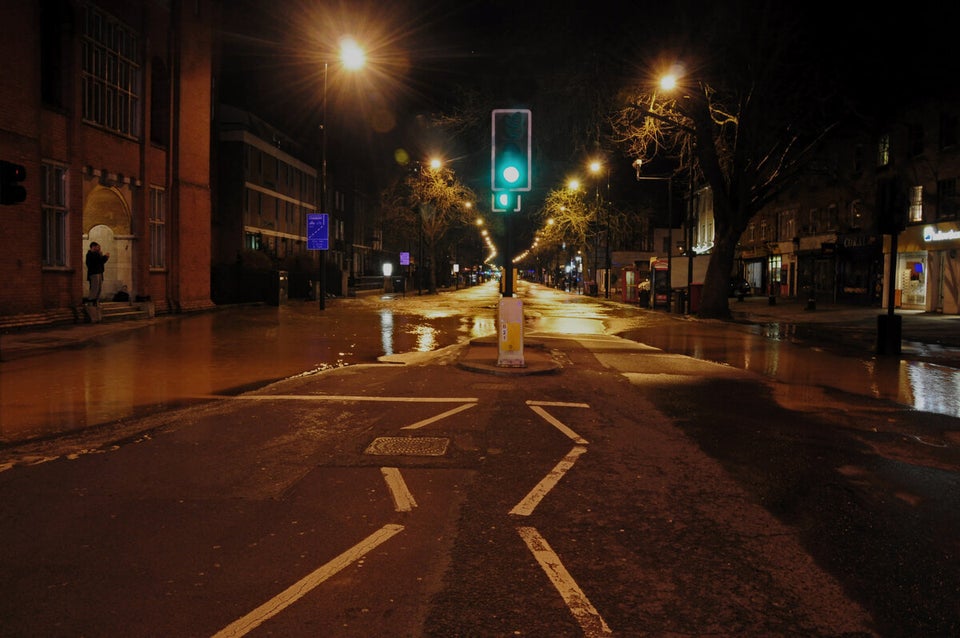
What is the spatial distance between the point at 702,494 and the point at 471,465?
1965mm

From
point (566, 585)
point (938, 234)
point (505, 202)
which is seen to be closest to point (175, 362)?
point (505, 202)

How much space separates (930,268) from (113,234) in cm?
3341

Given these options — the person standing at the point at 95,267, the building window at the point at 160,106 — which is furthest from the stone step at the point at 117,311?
the building window at the point at 160,106

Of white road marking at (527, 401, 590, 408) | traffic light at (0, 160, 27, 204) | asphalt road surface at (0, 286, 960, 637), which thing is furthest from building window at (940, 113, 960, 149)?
traffic light at (0, 160, 27, 204)

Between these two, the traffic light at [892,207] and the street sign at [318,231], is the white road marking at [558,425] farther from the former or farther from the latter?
the street sign at [318,231]

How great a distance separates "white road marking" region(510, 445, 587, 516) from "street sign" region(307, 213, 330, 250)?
24812mm

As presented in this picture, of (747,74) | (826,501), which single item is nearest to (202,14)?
(747,74)

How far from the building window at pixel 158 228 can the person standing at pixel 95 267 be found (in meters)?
4.52

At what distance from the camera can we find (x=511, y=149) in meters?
11.7

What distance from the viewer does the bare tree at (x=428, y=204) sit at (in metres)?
54.1

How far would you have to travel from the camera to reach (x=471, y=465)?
6.33 metres

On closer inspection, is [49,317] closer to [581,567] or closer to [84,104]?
[84,104]

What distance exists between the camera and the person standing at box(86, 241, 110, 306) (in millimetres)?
Answer: 19609

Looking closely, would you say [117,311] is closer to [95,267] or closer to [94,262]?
[95,267]
